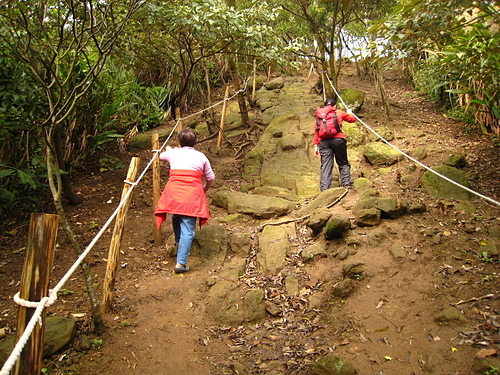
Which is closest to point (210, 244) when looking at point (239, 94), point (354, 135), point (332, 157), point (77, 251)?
point (77, 251)

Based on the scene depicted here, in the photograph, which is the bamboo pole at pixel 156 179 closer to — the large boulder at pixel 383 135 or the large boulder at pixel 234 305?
the large boulder at pixel 234 305

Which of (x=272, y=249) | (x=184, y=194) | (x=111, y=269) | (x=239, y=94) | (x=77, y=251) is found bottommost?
(x=272, y=249)

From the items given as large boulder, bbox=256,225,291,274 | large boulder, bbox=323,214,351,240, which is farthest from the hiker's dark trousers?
large boulder, bbox=323,214,351,240

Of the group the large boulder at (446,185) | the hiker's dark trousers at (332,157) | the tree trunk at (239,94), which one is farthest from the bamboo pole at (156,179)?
the tree trunk at (239,94)

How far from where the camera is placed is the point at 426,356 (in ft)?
8.64

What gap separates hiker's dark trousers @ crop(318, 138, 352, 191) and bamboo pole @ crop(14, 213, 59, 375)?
15.5 feet

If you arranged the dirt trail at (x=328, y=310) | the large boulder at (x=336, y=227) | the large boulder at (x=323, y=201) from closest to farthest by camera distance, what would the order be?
the dirt trail at (x=328, y=310) < the large boulder at (x=336, y=227) < the large boulder at (x=323, y=201)

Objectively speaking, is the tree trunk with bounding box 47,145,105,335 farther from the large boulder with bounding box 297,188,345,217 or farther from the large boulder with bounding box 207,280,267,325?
the large boulder with bounding box 297,188,345,217

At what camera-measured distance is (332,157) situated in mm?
6016

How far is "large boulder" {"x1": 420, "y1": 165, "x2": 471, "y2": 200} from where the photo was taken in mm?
4777

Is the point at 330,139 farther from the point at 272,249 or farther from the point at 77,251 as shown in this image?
the point at 77,251

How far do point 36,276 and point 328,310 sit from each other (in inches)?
101

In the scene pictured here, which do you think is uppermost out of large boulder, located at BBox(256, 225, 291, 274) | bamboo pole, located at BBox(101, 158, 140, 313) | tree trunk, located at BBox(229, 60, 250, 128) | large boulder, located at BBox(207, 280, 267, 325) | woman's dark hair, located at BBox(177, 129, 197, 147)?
tree trunk, located at BBox(229, 60, 250, 128)

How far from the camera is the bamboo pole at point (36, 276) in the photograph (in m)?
1.81
